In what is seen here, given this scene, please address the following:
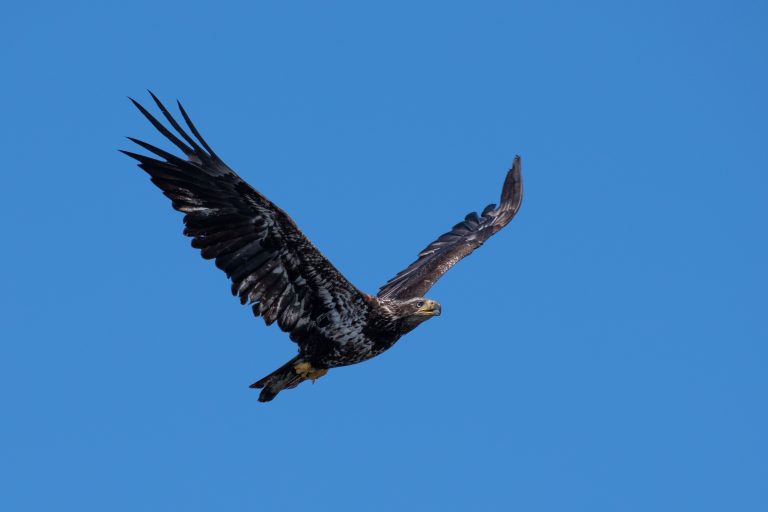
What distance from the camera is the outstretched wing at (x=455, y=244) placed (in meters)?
16.4

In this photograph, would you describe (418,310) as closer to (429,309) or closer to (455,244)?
(429,309)

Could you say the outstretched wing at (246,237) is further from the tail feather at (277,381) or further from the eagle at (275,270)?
the tail feather at (277,381)

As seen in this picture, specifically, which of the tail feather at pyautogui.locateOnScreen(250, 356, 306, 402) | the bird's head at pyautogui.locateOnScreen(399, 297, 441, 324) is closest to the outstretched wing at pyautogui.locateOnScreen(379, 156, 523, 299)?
the bird's head at pyautogui.locateOnScreen(399, 297, 441, 324)

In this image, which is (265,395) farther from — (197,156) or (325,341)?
(197,156)

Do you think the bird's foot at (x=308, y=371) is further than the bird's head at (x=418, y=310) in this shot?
Yes

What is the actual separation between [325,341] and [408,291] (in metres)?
2.57

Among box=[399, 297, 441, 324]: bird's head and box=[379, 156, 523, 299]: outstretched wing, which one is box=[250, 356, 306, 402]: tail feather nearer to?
box=[399, 297, 441, 324]: bird's head

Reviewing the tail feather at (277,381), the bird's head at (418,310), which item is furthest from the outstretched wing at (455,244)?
the tail feather at (277,381)

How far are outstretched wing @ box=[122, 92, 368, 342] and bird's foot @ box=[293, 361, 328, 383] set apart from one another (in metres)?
0.60

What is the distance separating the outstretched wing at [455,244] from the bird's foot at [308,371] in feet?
6.87

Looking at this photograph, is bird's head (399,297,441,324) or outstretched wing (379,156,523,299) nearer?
bird's head (399,297,441,324)

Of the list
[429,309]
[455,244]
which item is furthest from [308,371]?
[455,244]

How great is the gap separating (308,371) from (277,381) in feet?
1.29

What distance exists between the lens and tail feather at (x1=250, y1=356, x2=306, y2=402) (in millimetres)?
13961
